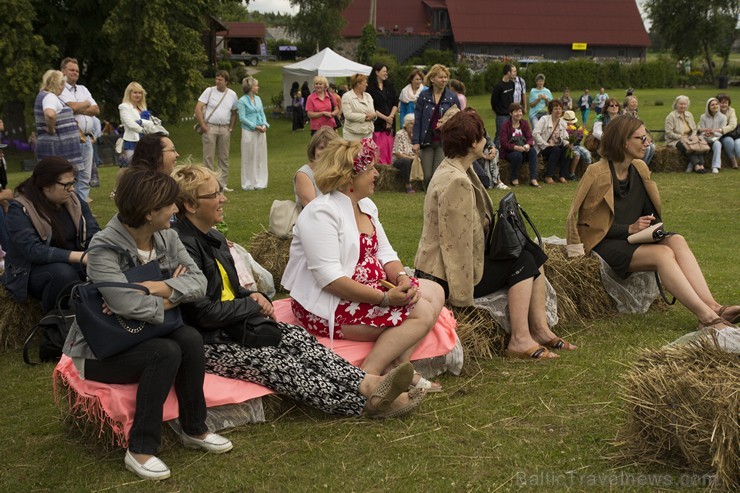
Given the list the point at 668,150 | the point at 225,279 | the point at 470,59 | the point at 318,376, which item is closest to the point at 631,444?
the point at 318,376

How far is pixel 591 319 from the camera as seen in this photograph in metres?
6.57

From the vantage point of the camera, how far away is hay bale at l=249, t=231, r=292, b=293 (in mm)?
7672

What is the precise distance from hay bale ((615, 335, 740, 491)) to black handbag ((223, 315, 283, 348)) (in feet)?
6.04

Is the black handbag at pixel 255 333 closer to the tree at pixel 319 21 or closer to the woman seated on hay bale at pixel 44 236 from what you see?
the woman seated on hay bale at pixel 44 236

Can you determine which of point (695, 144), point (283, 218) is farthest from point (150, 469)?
point (695, 144)

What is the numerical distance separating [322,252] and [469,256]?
1255 millimetres

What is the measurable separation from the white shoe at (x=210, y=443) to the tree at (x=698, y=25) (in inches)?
2515

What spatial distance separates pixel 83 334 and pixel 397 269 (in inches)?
79.7

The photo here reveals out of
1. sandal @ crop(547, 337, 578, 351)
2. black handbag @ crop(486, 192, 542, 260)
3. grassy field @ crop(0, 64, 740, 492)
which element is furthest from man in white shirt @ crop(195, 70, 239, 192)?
sandal @ crop(547, 337, 578, 351)

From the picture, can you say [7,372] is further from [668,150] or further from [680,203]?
[668,150]

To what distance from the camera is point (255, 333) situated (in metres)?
4.52

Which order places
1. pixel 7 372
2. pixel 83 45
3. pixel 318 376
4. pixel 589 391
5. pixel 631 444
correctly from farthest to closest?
pixel 83 45 → pixel 7 372 → pixel 589 391 → pixel 318 376 → pixel 631 444

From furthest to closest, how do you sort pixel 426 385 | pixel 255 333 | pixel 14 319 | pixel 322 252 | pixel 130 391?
pixel 14 319 < pixel 426 385 < pixel 322 252 < pixel 255 333 < pixel 130 391

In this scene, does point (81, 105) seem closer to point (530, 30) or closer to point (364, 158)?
point (364, 158)
